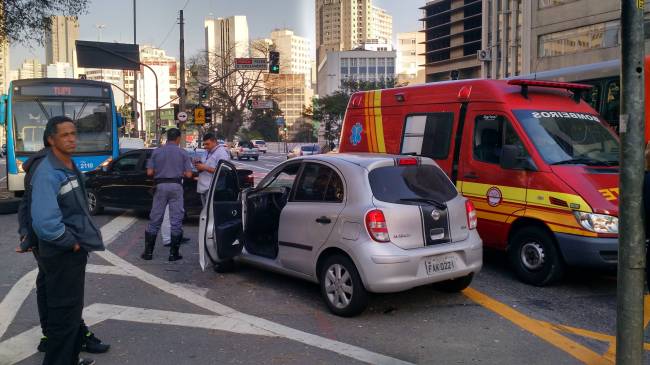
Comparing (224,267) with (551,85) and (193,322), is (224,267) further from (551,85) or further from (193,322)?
(551,85)

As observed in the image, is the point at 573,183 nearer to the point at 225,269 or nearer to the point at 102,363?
the point at 225,269

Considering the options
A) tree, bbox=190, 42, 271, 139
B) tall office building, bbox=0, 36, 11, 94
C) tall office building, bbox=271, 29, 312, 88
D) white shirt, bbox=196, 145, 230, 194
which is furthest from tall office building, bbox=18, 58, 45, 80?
white shirt, bbox=196, 145, 230, 194

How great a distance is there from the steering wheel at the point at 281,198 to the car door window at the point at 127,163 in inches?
241

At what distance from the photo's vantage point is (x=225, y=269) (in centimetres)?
745

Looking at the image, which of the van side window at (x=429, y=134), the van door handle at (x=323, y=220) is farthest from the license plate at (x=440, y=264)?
the van side window at (x=429, y=134)

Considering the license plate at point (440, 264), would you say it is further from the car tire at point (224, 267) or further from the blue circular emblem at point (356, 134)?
the blue circular emblem at point (356, 134)

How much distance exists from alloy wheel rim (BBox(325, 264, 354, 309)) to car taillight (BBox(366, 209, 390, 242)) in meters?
0.47

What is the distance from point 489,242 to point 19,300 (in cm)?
535

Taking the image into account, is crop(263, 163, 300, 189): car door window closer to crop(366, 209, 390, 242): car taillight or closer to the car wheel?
crop(366, 209, 390, 242): car taillight

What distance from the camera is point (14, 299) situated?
20.4 feet

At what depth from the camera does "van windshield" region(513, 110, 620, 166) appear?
6805 mm

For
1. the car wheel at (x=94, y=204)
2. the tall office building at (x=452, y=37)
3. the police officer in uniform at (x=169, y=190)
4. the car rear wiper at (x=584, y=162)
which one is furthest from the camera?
the tall office building at (x=452, y=37)

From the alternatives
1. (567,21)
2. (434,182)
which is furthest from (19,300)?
(567,21)

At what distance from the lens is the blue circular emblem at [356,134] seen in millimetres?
9898
